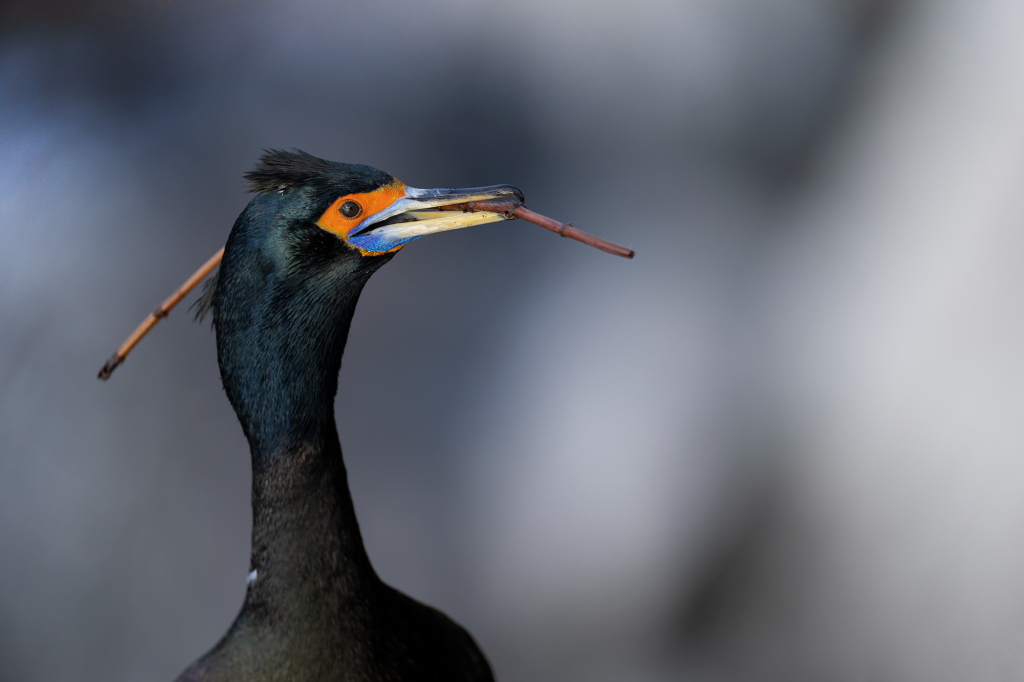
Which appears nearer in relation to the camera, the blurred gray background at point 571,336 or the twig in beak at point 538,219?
the twig in beak at point 538,219

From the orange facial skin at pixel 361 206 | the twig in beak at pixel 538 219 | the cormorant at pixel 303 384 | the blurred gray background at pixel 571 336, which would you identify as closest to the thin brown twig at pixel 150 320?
the cormorant at pixel 303 384

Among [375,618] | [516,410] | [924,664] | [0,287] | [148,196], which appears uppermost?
[924,664]

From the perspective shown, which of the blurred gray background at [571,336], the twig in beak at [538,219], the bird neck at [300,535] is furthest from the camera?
the blurred gray background at [571,336]

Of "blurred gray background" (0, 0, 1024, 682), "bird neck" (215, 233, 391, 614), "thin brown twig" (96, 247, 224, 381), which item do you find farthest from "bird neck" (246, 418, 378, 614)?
"blurred gray background" (0, 0, 1024, 682)

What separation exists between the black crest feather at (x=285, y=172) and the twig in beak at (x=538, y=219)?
12 cm

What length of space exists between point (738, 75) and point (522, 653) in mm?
1064

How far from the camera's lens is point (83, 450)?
135cm

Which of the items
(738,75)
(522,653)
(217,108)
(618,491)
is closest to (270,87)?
(217,108)

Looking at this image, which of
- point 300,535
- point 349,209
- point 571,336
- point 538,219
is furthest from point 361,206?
point 571,336

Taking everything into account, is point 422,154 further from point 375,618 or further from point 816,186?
point 375,618

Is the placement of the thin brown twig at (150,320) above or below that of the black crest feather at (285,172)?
below

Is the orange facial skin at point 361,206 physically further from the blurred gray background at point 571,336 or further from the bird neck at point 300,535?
the blurred gray background at point 571,336

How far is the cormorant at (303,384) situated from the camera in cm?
71

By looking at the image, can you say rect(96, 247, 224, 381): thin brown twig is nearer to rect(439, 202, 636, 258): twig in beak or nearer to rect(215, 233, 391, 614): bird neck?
rect(215, 233, 391, 614): bird neck
